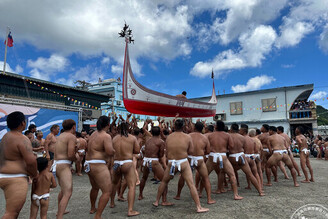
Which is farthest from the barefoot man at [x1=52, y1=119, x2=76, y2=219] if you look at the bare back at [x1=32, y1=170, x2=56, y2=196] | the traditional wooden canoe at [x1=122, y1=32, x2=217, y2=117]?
the traditional wooden canoe at [x1=122, y1=32, x2=217, y2=117]

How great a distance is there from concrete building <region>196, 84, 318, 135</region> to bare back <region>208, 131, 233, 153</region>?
2146 centimetres

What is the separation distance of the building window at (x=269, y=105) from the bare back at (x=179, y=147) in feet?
75.7

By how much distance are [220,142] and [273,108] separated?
22056mm

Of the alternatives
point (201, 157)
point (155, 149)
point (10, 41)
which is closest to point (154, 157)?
point (155, 149)

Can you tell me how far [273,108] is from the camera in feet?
79.4

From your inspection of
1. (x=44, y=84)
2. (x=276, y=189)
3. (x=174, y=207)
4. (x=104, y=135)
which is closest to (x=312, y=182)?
(x=276, y=189)

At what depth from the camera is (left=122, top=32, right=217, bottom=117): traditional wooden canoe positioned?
866cm

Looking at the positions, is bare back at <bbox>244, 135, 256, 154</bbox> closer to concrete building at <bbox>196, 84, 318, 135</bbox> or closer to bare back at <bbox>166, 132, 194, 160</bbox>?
bare back at <bbox>166, 132, 194, 160</bbox>

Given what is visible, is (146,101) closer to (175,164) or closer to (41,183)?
(175,164)

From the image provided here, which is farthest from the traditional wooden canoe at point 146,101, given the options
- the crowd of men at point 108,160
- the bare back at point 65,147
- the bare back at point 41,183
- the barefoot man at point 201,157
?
the bare back at point 41,183

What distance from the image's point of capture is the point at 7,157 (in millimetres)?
2908

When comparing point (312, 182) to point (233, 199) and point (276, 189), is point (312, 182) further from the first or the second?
point (233, 199)

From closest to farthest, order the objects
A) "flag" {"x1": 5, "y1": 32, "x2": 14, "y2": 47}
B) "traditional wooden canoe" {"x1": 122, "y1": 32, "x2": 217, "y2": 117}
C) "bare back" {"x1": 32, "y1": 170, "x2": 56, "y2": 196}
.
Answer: "bare back" {"x1": 32, "y1": 170, "x2": 56, "y2": 196} < "traditional wooden canoe" {"x1": 122, "y1": 32, "x2": 217, "y2": 117} < "flag" {"x1": 5, "y1": 32, "x2": 14, "y2": 47}

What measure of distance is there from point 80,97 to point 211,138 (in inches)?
739
